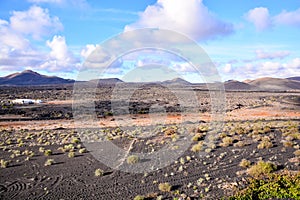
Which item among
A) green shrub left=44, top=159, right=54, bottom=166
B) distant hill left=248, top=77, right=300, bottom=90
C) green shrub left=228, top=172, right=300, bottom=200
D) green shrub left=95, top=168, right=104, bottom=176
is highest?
distant hill left=248, top=77, right=300, bottom=90

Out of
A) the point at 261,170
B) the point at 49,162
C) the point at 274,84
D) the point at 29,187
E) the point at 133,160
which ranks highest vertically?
the point at 274,84

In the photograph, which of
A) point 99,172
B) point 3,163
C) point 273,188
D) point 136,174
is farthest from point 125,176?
point 3,163

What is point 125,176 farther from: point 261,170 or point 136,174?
point 261,170

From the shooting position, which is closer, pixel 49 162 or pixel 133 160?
pixel 133 160

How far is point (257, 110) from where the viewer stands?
157ft

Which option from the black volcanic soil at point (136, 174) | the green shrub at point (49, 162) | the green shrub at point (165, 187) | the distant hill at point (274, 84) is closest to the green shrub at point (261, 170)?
the black volcanic soil at point (136, 174)

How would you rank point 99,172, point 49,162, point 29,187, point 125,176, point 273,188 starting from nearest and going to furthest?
point 273,188 < point 29,187 < point 125,176 < point 99,172 < point 49,162

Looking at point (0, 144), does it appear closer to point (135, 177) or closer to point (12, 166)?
point (12, 166)

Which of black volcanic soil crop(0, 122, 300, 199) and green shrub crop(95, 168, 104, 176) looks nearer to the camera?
black volcanic soil crop(0, 122, 300, 199)

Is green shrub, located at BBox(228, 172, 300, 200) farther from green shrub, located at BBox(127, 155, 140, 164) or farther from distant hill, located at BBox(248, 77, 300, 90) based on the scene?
distant hill, located at BBox(248, 77, 300, 90)

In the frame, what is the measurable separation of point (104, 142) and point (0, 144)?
26.8 ft

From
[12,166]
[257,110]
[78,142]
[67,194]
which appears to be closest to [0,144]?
[78,142]

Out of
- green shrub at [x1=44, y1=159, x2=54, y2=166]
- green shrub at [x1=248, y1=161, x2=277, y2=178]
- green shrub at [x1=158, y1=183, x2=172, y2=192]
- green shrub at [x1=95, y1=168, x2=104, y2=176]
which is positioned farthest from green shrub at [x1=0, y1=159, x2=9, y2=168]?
green shrub at [x1=248, y1=161, x2=277, y2=178]

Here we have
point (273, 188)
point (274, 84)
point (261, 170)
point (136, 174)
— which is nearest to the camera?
point (273, 188)
